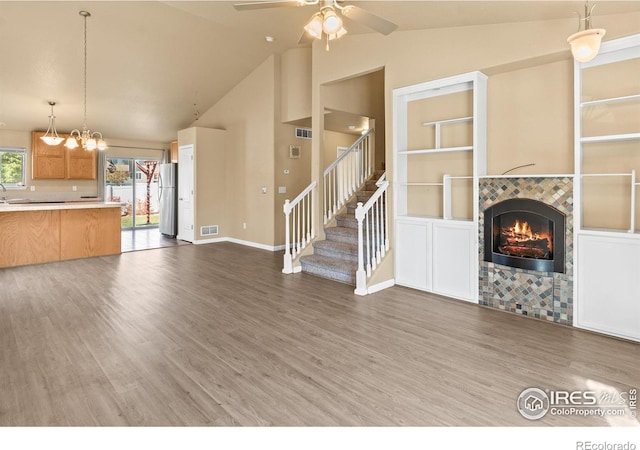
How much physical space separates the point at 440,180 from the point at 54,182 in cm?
890

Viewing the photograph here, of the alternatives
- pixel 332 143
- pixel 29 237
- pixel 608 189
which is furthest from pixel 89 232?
pixel 608 189

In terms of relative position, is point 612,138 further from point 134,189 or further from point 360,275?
point 134,189

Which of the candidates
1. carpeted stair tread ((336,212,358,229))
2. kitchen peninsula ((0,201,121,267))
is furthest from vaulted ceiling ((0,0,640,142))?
carpeted stair tread ((336,212,358,229))

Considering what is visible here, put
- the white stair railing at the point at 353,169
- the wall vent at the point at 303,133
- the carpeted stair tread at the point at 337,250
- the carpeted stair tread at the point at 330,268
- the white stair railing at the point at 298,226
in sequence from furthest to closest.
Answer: the wall vent at the point at 303,133 → the white stair railing at the point at 353,169 → the white stair railing at the point at 298,226 → the carpeted stair tread at the point at 337,250 → the carpeted stair tread at the point at 330,268

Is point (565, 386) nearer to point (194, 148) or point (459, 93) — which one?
point (459, 93)

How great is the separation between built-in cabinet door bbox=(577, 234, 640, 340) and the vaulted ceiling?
194cm

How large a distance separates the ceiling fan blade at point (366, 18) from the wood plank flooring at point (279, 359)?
2606 mm

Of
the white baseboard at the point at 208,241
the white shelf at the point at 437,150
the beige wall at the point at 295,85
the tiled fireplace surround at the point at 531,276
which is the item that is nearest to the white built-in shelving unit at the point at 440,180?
the white shelf at the point at 437,150

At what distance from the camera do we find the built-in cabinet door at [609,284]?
3.12 m

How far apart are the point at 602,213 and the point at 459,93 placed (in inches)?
78.8

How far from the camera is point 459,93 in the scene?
4.50m

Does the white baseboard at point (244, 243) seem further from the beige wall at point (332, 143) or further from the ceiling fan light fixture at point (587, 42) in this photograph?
the ceiling fan light fixture at point (587, 42)

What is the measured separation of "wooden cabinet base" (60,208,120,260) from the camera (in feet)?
21.4

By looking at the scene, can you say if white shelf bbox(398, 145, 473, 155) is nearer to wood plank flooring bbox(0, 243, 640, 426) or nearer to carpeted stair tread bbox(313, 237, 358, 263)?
carpeted stair tread bbox(313, 237, 358, 263)
